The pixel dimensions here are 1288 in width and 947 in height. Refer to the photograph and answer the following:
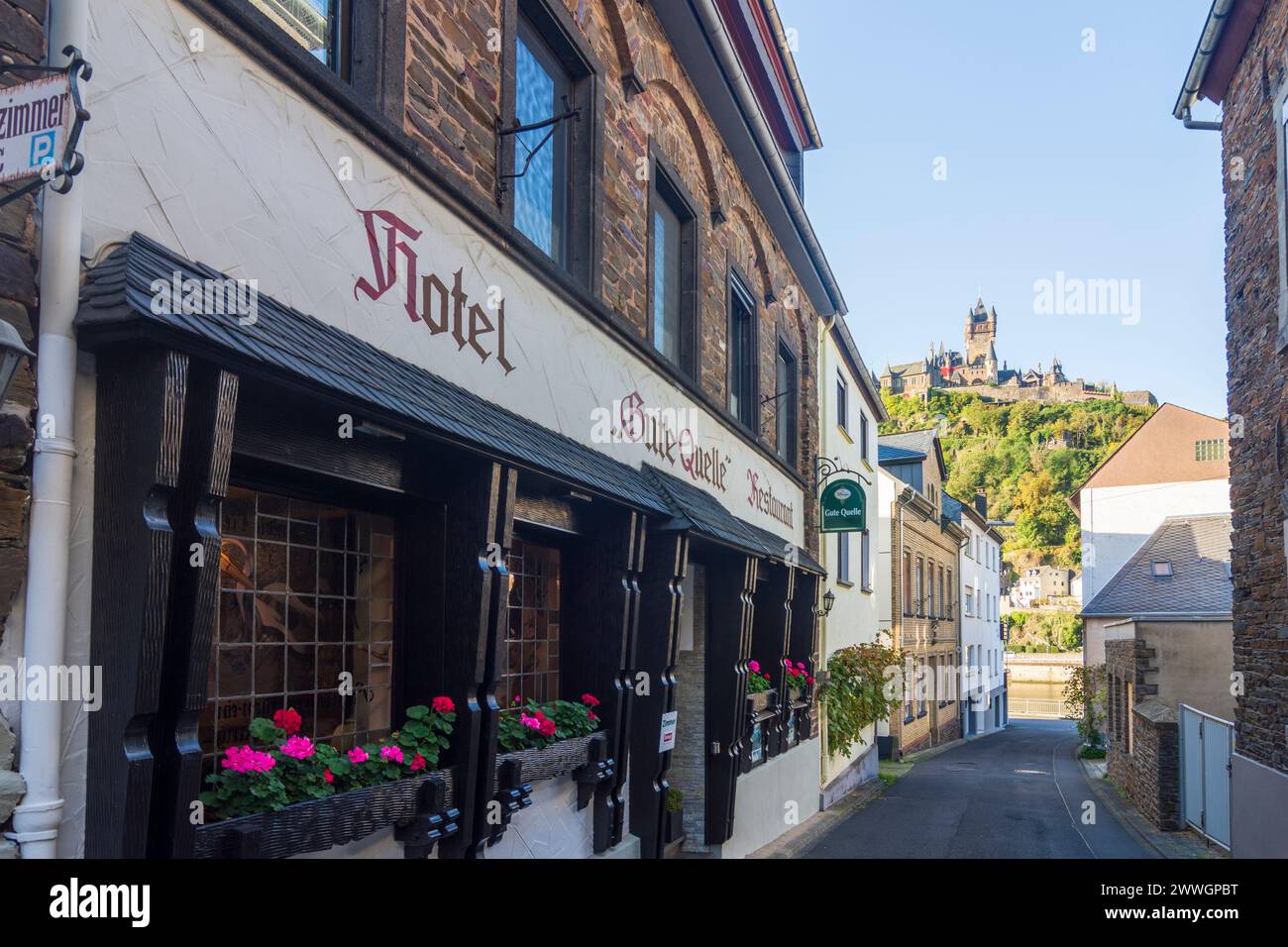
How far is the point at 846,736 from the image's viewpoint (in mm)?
17344

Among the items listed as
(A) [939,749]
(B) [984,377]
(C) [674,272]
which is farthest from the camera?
(B) [984,377]

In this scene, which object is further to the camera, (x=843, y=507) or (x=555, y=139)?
(x=843, y=507)

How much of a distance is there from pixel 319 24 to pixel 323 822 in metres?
3.53

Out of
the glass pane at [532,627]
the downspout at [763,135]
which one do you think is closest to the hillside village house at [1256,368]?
the downspout at [763,135]

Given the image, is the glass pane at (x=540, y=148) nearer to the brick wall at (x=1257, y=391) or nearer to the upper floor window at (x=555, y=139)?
the upper floor window at (x=555, y=139)

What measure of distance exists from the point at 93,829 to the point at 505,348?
372 cm

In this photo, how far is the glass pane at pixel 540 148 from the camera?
7.35 m

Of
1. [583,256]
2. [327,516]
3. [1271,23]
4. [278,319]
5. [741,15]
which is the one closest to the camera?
[278,319]

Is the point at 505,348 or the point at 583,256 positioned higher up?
the point at 583,256

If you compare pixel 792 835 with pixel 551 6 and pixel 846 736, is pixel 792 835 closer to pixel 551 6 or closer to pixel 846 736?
pixel 846 736

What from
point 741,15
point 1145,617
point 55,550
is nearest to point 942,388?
point 1145,617

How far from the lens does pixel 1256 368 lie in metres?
11.2

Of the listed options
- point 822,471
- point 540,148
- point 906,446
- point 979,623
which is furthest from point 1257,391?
point 979,623

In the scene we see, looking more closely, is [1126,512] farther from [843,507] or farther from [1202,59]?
[1202,59]
